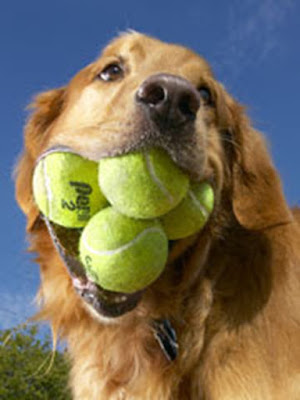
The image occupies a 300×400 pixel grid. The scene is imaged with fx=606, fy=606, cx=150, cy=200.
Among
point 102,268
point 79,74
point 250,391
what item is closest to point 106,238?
point 102,268

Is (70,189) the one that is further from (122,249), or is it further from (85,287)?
(85,287)

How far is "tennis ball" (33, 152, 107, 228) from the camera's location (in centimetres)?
288

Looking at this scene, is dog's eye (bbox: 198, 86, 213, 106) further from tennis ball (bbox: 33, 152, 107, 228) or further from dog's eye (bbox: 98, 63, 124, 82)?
tennis ball (bbox: 33, 152, 107, 228)

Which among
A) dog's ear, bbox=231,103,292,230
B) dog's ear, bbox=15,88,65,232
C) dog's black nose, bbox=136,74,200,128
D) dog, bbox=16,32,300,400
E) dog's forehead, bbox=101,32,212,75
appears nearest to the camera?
dog's black nose, bbox=136,74,200,128

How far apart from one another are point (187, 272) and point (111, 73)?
1.34 m

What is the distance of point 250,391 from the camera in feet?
10.3

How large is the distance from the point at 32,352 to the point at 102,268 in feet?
42.6

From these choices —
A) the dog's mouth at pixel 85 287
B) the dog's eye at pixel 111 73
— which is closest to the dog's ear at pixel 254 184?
the dog's mouth at pixel 85 287

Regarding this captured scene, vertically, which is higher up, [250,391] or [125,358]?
[125,358]

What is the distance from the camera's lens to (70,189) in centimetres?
289

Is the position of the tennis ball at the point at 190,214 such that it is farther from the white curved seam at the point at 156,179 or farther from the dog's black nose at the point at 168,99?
the dog's black nose at the point at 168,99

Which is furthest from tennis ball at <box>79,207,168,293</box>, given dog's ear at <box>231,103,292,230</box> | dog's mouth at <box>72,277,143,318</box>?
dog's ear at <box>231,103,292,230</box>

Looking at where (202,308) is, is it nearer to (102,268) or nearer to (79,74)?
(102,268)

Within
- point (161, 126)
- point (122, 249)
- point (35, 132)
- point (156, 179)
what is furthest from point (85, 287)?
point (35, 132)
